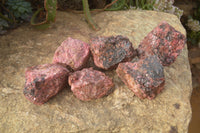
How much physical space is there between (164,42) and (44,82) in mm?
766

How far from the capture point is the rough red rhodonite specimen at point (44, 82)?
45.6 inches

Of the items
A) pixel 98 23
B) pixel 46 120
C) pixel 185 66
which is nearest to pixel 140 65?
pixel 185 66

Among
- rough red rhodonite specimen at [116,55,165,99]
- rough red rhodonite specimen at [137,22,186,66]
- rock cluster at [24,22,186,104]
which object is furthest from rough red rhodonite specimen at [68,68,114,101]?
rough red rhodonite specimen at [137,22,186,66]

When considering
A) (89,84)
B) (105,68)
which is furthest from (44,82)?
(105,68)

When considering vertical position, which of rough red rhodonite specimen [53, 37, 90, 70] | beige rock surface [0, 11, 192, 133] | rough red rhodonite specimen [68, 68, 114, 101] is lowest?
beige rock surface [0, 11, 192, 133]

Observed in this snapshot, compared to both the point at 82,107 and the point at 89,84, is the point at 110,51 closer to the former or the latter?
the point at 89,84

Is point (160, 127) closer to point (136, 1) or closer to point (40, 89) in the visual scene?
point (40, 89)

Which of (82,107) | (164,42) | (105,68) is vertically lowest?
(82,107)

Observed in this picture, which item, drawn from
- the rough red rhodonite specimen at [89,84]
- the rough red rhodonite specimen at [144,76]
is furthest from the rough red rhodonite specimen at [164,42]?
the rough red rhodonite specimen at [89,84]

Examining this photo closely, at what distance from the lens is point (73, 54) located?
133 centimetres

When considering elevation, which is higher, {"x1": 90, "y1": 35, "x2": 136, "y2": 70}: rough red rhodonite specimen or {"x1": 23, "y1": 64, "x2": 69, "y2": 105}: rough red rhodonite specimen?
{"x1": 90, "y1": 35, "x2": 136, "y2": 70}: rough red rhodonite specimen

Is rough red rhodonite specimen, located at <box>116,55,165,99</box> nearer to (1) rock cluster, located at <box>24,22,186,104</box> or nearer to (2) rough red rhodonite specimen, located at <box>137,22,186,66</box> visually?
(1) rock cluster, located at <box>24,22,186,104</box>

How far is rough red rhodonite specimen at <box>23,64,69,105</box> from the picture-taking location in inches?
45.6

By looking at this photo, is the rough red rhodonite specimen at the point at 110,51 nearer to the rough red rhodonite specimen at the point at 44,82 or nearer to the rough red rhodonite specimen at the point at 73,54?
the rough red rhodonite specimen at the point at 73,54
